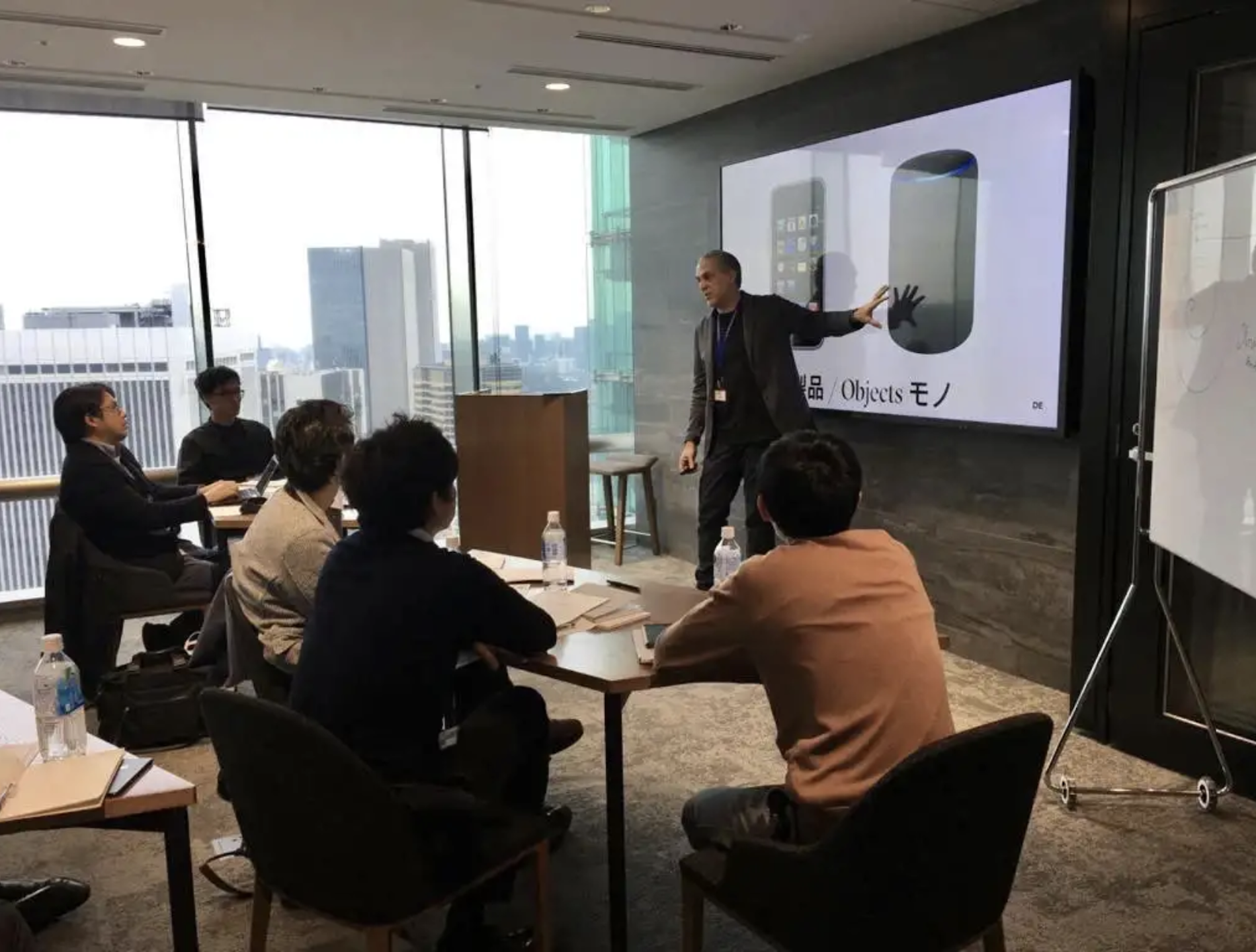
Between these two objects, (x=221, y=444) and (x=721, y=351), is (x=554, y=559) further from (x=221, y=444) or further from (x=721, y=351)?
(x=221, y=444)

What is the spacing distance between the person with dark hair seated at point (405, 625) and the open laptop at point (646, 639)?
0.20 m

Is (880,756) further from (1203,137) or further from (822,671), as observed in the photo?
(1203,137)

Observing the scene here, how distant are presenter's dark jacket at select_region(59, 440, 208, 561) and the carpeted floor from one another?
0.85 metres

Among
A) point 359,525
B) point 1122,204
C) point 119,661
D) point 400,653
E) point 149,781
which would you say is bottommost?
point 119,661

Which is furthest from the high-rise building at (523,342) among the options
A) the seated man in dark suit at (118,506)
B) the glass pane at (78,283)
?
the seated man in dark suit at (118,506)

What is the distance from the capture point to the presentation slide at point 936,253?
358 centimetres

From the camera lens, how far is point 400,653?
181 centimetres

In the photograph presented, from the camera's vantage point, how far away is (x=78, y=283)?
17.1 feet

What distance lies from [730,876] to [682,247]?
4447 mm

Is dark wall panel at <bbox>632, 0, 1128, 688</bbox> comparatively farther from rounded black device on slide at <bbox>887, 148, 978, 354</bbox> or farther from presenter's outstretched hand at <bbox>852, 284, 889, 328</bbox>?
presenter's outstretched hand at <bbox>852, 284, 889, 328</bbox>

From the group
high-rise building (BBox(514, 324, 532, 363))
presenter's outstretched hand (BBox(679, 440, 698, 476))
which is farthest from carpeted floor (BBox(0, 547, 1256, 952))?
high-rise building (BBox(514, 324, 532, 363))

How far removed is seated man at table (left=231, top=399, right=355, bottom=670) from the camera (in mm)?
2354

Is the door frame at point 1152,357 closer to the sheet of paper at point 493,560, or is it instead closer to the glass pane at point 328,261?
the sheet of paper at point 493,560

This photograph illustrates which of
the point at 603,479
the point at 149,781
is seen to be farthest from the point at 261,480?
the point at 149,781
